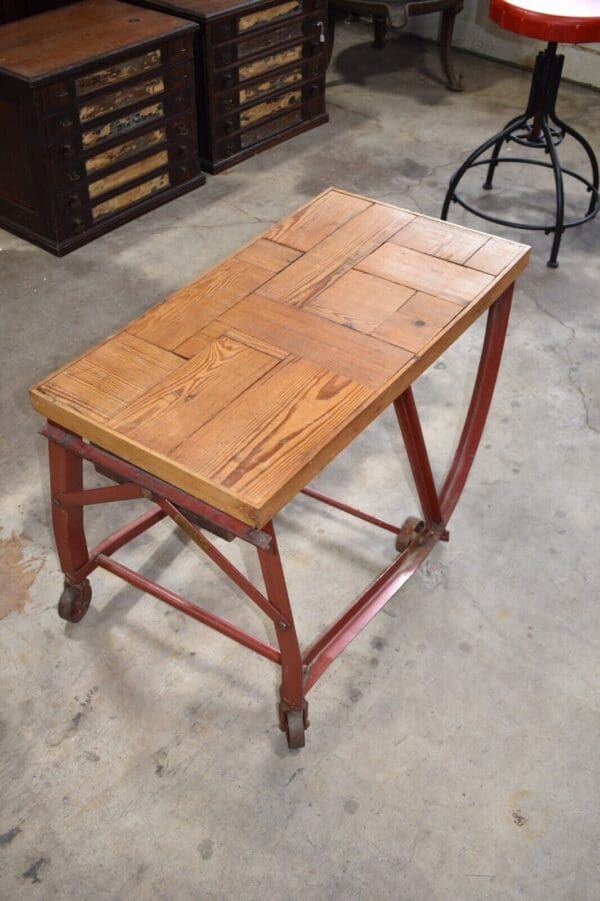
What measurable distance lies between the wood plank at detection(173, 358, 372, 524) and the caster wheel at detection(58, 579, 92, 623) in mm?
737

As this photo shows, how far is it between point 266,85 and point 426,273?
244 centimetres

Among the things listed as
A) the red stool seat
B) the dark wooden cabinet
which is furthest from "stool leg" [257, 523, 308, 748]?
the dark wooden cabinet

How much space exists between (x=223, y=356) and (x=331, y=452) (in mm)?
313

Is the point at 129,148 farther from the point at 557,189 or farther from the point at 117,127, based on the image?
the point at 557,189

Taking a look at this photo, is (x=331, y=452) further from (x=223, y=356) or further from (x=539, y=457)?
(x=539, y=457)

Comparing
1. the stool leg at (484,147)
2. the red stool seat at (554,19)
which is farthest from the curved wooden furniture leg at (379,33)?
the red stool seat at (554,19)

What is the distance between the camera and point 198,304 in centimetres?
183

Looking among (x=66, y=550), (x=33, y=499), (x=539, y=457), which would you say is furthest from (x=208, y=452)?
(x=539, y=457)

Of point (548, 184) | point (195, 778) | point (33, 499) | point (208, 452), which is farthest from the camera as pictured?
point (548, 184)

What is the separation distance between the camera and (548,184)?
3898mm

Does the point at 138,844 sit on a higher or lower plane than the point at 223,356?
lower

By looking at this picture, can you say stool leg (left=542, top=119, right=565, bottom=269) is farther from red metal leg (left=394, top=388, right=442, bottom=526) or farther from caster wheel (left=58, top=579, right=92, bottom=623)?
caster wheel (left=58, top=579, right=92, bottom=623)

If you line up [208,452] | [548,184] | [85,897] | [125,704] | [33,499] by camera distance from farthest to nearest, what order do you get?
[548,184], [33,499], [125,704], [85,897], [208,452]

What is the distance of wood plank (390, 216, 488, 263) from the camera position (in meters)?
1.99
